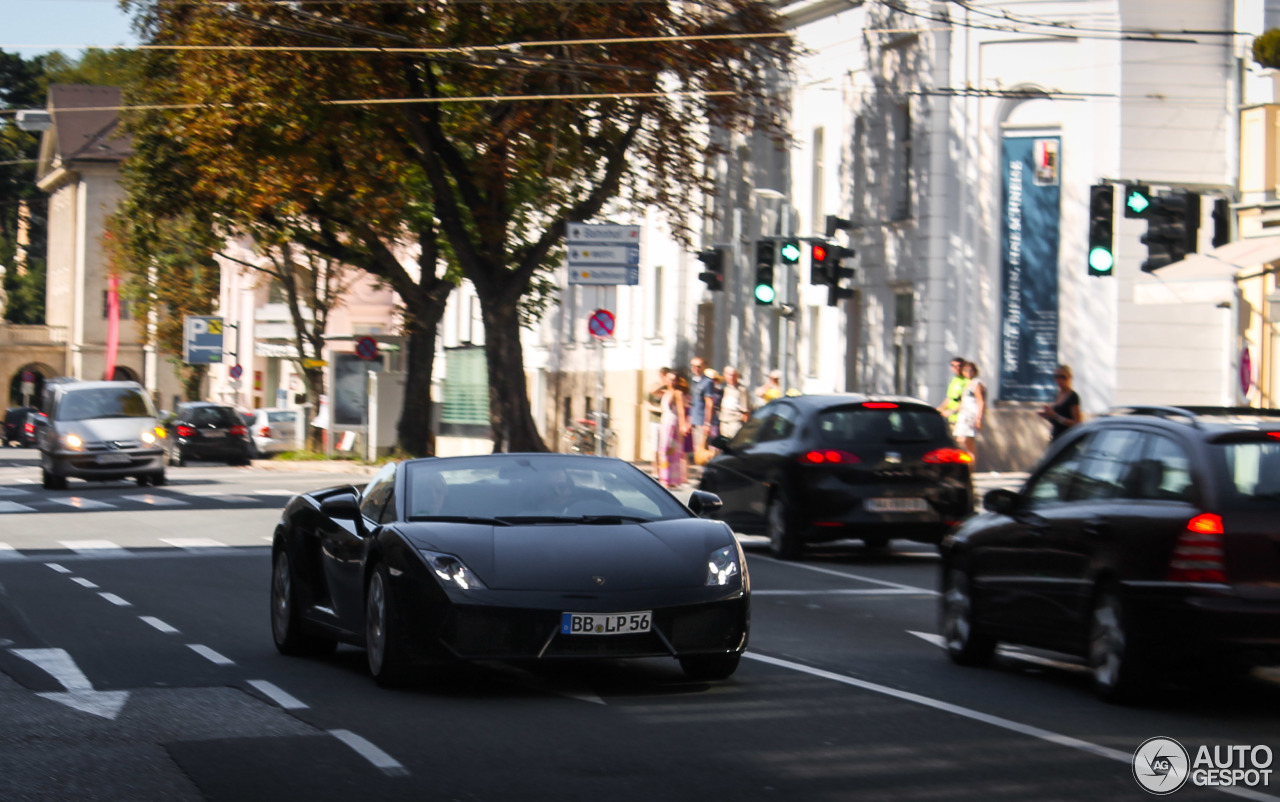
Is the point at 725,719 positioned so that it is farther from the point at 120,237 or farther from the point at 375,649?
the point at 120,237

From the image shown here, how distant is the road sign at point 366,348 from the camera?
164 ft

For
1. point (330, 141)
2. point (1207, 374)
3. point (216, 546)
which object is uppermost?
point (330, 141)

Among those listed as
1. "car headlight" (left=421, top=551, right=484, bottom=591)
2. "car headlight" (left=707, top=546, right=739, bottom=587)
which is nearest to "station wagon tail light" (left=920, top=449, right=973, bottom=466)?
"car headlight" (left=707, top=546, right=739, bottom=587)

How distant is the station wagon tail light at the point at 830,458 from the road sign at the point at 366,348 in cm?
3196

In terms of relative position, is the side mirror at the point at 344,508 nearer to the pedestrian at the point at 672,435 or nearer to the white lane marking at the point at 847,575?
the white lane marking at the point at 847,575

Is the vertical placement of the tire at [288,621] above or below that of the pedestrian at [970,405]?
below

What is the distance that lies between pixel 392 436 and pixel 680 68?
18.7 meters

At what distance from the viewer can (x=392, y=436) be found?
163 ft

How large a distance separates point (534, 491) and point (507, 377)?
25.8m

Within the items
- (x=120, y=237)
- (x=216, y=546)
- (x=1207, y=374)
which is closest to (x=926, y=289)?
(x=1207, y=374)

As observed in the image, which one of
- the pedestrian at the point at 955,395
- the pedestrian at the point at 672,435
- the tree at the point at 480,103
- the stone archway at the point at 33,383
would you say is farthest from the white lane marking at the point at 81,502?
the stone archway at the point at 33,383

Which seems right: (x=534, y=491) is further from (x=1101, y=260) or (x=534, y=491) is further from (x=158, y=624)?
(x=1101, y=260)

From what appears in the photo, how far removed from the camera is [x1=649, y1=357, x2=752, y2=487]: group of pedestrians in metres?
31.3

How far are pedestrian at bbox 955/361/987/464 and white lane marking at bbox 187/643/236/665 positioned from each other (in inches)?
686
